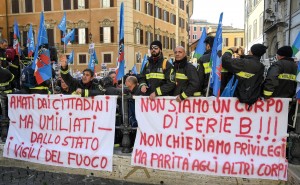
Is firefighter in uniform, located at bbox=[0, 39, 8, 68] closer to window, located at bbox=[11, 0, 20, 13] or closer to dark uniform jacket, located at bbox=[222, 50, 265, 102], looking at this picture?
dark uniform jacket, located at bbox=[222, 50, 265, 102]

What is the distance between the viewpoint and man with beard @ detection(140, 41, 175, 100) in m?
5.32

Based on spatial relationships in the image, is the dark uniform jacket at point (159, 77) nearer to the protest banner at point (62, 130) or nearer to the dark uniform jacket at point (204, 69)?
the dark uniform jacket at point (204, 69)

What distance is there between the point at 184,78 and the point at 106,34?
33726 millimetres

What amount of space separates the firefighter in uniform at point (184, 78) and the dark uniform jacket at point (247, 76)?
1.79 ft

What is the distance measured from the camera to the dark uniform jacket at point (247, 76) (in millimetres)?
4676

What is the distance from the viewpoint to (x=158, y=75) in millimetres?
5547

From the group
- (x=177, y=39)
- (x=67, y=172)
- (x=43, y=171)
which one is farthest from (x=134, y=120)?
(x=177, y=39)

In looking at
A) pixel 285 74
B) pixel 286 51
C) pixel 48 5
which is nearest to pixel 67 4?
pixel 48 5

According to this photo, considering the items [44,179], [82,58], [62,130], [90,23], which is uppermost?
[90,23]

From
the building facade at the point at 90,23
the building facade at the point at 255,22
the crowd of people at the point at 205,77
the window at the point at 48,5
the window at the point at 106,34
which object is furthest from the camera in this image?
the building facade at the point at 255,22

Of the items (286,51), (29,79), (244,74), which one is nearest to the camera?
(244,74)

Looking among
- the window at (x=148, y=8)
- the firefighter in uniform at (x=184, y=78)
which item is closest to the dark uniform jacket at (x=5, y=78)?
the firefighter in uniform at (x=184, y=78)

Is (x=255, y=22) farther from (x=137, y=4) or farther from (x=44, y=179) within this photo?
(x=44, y=179)

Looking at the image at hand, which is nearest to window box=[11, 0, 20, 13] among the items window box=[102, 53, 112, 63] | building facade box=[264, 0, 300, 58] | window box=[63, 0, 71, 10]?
window box=[63, 0, 71, 10]
